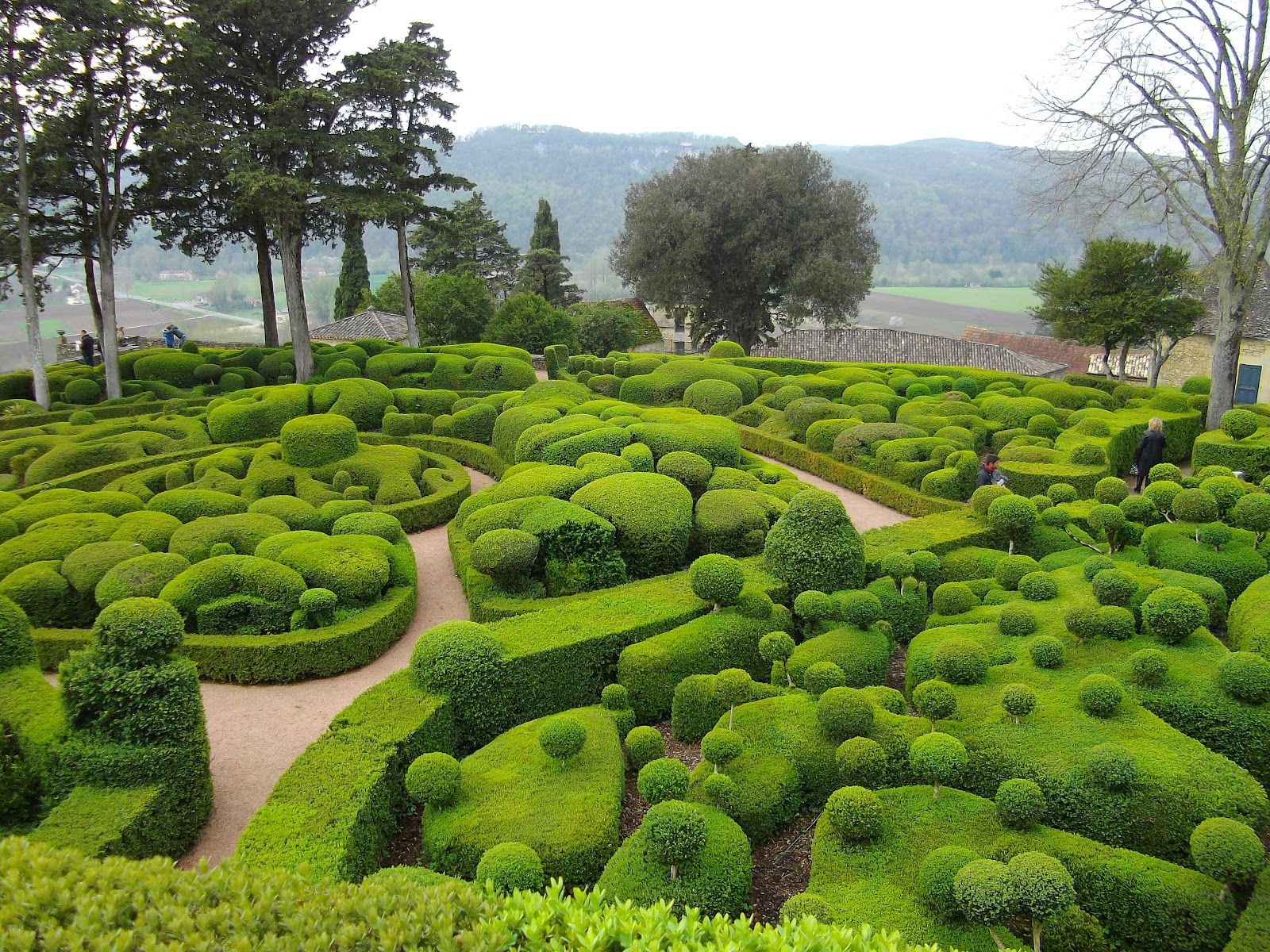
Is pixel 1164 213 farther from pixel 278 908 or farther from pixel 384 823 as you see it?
pixel 278 908

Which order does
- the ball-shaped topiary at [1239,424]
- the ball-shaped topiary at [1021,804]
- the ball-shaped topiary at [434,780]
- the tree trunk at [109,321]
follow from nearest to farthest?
the ball-shaped topiary at [1021,804]
the ball-shaped topiary at [434,780]
the ball-shaped topiary at [1239,424]
the tree trunk at [109,321]

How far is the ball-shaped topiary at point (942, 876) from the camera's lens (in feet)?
18.8

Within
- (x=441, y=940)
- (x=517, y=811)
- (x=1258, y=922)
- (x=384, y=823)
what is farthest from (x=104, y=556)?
(x=1258, y=922)

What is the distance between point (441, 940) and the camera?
404cm

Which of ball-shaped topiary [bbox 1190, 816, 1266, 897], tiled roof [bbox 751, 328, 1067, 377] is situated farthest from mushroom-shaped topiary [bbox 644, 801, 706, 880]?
tiled roof [bbox 751, 328, 1067, 377]

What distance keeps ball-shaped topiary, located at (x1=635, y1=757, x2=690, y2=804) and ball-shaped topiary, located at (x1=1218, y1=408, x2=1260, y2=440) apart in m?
14.8

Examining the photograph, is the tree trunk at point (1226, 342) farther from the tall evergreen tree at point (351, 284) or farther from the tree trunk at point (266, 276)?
the tall evergreen tree at point (351, 284)

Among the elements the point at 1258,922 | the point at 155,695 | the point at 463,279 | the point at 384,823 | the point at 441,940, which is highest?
the point at 463,279

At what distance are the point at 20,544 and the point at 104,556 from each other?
149 cm

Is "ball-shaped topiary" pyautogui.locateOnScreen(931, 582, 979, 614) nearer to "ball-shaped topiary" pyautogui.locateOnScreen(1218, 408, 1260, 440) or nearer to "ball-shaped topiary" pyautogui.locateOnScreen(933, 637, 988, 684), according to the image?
"ball-shaped topiary" pyautogui.locateOnScreen(933, 637, 988, 684)

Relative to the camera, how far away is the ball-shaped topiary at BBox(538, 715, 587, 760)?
7625 mm

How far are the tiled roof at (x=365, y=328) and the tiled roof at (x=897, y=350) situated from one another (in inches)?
765

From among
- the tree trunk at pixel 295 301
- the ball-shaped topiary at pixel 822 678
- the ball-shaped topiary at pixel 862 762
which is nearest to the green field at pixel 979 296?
the tree trunk at pixel 295 301

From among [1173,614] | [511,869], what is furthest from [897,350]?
[511,869]
